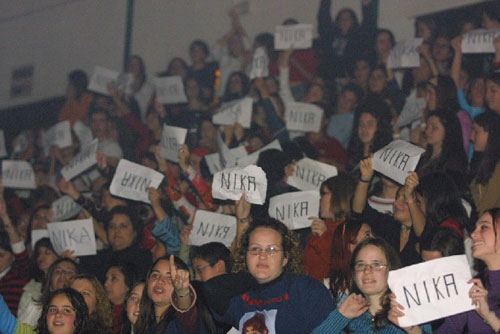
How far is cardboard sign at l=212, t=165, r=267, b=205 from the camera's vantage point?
6574 millimetres

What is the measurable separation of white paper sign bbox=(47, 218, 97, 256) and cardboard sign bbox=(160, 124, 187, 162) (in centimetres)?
109

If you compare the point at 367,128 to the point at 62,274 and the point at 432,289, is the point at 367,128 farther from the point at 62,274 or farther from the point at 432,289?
the point at 432,289

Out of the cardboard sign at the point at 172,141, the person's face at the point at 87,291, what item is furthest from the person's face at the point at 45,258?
the person's face at the point at 87,291

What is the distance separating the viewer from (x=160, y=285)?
5766mm

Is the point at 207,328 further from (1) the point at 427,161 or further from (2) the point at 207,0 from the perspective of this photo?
(2) the point at 207,0

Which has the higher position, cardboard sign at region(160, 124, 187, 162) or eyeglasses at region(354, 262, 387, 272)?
cardboard sign at region(160, 124, 187, 162)

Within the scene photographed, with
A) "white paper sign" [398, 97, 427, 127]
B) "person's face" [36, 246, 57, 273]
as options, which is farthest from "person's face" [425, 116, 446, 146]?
"person's face" [36, 246, 57, 273]

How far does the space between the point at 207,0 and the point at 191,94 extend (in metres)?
2.56

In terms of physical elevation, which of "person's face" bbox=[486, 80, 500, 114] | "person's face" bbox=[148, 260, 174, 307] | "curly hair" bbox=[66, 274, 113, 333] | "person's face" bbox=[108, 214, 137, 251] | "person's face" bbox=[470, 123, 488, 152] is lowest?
"curly hair" bbox=[66, 274, 113, 333]

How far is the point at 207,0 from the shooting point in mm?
12562

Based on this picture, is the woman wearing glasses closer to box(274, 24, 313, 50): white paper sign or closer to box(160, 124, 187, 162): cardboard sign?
box(160, 124, 187, 162): cardboard sign

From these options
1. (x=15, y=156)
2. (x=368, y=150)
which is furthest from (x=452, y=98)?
(x=15, y=156)

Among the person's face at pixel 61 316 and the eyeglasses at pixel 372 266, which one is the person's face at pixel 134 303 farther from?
the eyeglasses at pixel 372 266

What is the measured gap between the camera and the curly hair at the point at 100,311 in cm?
603
